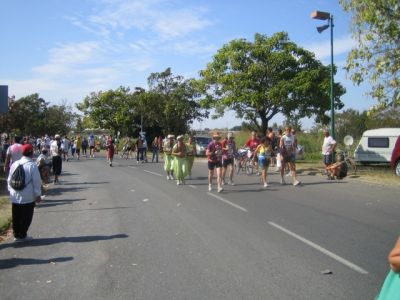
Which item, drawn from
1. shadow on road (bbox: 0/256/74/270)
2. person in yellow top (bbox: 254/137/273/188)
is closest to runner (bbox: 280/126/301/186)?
person in yellow top (bbox: 254/137/273/188)

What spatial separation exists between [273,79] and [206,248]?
20.1m

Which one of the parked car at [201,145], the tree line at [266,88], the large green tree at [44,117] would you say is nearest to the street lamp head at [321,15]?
the tree line at [266,88]

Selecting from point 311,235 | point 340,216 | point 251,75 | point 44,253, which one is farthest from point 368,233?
point 251,75

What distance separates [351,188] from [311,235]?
757 centimetres

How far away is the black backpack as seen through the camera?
831cm

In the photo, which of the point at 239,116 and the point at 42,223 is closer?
the point at 42,223

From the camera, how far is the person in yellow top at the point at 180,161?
55.6 feet

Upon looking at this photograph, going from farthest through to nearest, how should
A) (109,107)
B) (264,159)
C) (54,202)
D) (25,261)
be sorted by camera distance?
1. (109,107)
2. (264,159)
3. (54,202)
4. (25,261)

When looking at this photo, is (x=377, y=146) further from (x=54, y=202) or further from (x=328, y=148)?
(x=54, y=202)

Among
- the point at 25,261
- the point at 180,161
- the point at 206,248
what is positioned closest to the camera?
the point at 25,261

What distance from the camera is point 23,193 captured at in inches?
330

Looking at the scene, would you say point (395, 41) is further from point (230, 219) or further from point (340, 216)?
point (230, 219)

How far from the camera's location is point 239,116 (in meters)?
28.9

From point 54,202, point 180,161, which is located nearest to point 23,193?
point 54,202
